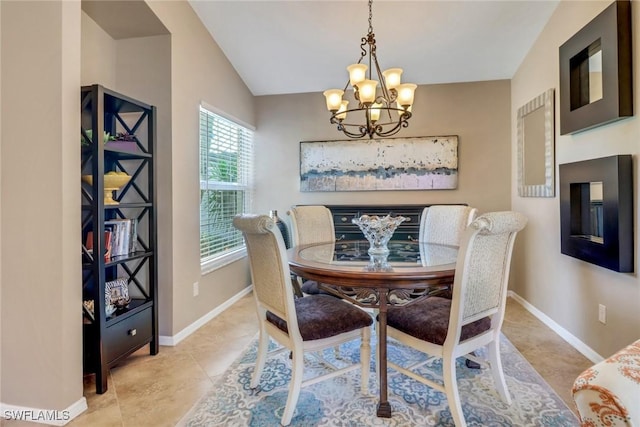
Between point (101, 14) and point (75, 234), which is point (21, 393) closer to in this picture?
point (75, 234)

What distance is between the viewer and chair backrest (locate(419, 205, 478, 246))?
2.67m

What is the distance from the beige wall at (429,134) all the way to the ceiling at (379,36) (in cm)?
22

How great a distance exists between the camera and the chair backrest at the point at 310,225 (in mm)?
2889

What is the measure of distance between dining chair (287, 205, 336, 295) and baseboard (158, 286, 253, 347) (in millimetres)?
968

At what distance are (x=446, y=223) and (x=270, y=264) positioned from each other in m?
1.65

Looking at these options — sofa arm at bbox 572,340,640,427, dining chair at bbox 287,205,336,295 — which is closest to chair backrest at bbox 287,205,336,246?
dining chair at bbox 287,205,336,295

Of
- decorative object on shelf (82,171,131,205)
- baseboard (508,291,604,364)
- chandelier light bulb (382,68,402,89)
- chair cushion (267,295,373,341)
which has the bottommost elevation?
baseboard (508,291,604,364)

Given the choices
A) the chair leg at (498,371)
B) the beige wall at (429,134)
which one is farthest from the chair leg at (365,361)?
the beige wall at (429,134)

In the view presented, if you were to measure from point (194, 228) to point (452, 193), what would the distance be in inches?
113

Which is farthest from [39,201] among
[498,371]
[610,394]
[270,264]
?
[498,371]

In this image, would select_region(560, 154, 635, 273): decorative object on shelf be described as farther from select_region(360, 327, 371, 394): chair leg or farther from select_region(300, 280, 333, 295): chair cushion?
select_region(300, 280, 333, 295): chair cushion

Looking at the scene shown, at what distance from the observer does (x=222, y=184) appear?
3.62m

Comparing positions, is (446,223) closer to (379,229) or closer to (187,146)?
(379,229)

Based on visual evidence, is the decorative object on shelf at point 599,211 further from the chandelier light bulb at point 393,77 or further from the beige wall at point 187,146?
the beige wall at point 187,146
